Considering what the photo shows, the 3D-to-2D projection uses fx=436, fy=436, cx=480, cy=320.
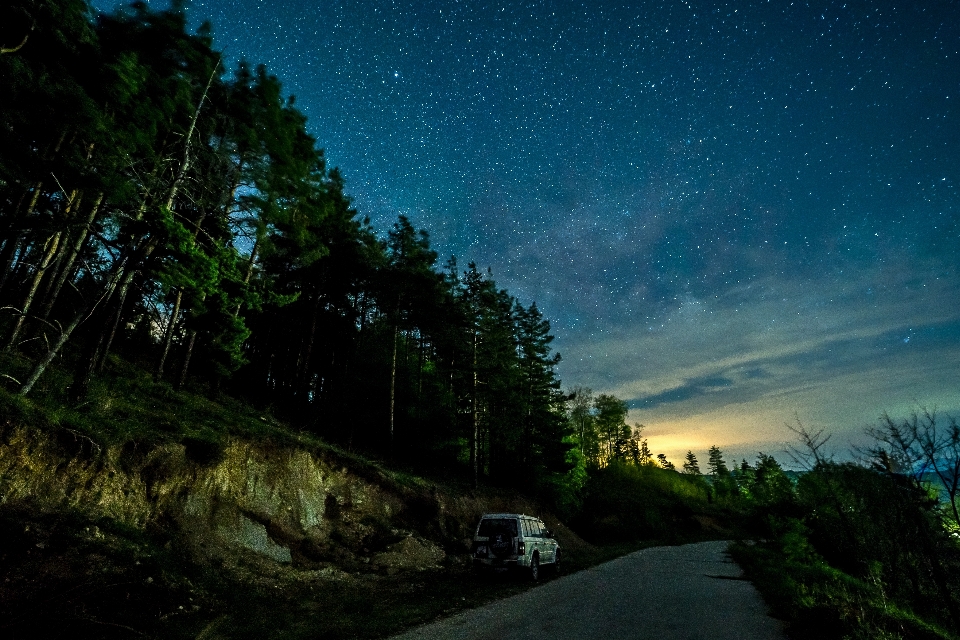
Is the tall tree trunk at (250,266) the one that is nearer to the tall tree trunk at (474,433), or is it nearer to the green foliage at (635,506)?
the tall tree trunk at (474,433)

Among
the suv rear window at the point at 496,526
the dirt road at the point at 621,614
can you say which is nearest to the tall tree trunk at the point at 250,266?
the suv rear window at the point at 496,526

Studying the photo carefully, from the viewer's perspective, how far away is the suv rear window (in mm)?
14394

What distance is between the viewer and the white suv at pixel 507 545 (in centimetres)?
1398

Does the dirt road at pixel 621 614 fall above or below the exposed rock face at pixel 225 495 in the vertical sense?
below

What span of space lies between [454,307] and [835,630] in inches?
944

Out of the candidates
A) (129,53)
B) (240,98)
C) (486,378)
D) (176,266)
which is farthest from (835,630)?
(486,378)

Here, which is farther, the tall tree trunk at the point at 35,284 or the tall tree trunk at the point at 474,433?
the tall tree trunk at the point at 474,433

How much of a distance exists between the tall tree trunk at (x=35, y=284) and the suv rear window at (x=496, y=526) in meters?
13.7

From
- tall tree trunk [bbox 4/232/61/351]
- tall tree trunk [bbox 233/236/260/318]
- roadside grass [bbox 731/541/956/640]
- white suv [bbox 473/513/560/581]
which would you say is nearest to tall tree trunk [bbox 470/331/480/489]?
white suv [bbox 473/513/560/581]

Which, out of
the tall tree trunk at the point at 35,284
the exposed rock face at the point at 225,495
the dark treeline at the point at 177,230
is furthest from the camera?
the tall tree trunk at the point at 35,284

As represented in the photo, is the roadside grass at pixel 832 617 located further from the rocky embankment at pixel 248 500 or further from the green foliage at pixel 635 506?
the green foliage at pixel 635 506

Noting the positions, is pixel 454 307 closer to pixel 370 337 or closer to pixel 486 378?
pixel 486 378

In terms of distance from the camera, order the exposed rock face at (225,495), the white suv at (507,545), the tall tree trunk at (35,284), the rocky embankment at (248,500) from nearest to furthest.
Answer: the exposed rock face at (225,495) → the rocky embankment at (248,500) → the tall tree trunk at (35,284) → the white suv at (507,545)

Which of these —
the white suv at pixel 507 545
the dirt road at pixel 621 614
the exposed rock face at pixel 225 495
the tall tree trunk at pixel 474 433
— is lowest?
the dirt road at pixel 621 614
